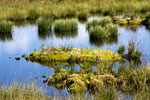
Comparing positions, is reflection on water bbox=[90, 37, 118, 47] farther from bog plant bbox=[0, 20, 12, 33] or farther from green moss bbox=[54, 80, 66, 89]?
bog plant bbox=[0, 20, 12, 33]

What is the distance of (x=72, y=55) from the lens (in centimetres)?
941

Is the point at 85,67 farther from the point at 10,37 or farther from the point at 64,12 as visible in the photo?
the point at 64,12

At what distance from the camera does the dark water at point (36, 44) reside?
7.84 metres

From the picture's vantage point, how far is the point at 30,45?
40.1ft

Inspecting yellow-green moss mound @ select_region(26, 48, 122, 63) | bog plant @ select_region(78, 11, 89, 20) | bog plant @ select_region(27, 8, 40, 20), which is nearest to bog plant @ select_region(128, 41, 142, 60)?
yellow-green moss mound @ select_region(26, 48, 122, 63)

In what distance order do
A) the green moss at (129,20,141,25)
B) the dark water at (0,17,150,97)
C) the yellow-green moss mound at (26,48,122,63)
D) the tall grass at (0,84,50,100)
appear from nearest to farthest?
1. the tall grass at (0,84,50,100)
2. the dark water at (0,17,150,97)
3. the yellow-green moss mound at (26,48,122,63)
4. the green moss at (129,20,141,25)

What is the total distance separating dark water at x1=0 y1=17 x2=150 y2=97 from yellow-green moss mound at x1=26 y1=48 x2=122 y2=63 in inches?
17.4

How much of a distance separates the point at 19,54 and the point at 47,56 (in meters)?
1.52

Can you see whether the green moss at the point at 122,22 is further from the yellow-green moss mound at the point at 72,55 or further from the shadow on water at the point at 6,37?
the yellow-green moss mound at the point at 72,55

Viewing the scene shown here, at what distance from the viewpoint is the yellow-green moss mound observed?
9195mm

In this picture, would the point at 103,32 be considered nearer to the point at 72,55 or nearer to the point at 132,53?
the point at 132,53

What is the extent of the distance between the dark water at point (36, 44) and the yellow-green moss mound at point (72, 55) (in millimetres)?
443

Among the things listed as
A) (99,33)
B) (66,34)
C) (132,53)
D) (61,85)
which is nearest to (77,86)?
(61,85)

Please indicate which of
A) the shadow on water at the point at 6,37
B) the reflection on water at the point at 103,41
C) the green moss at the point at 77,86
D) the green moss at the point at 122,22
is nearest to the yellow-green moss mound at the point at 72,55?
the reflection on water at the point at 103,41
